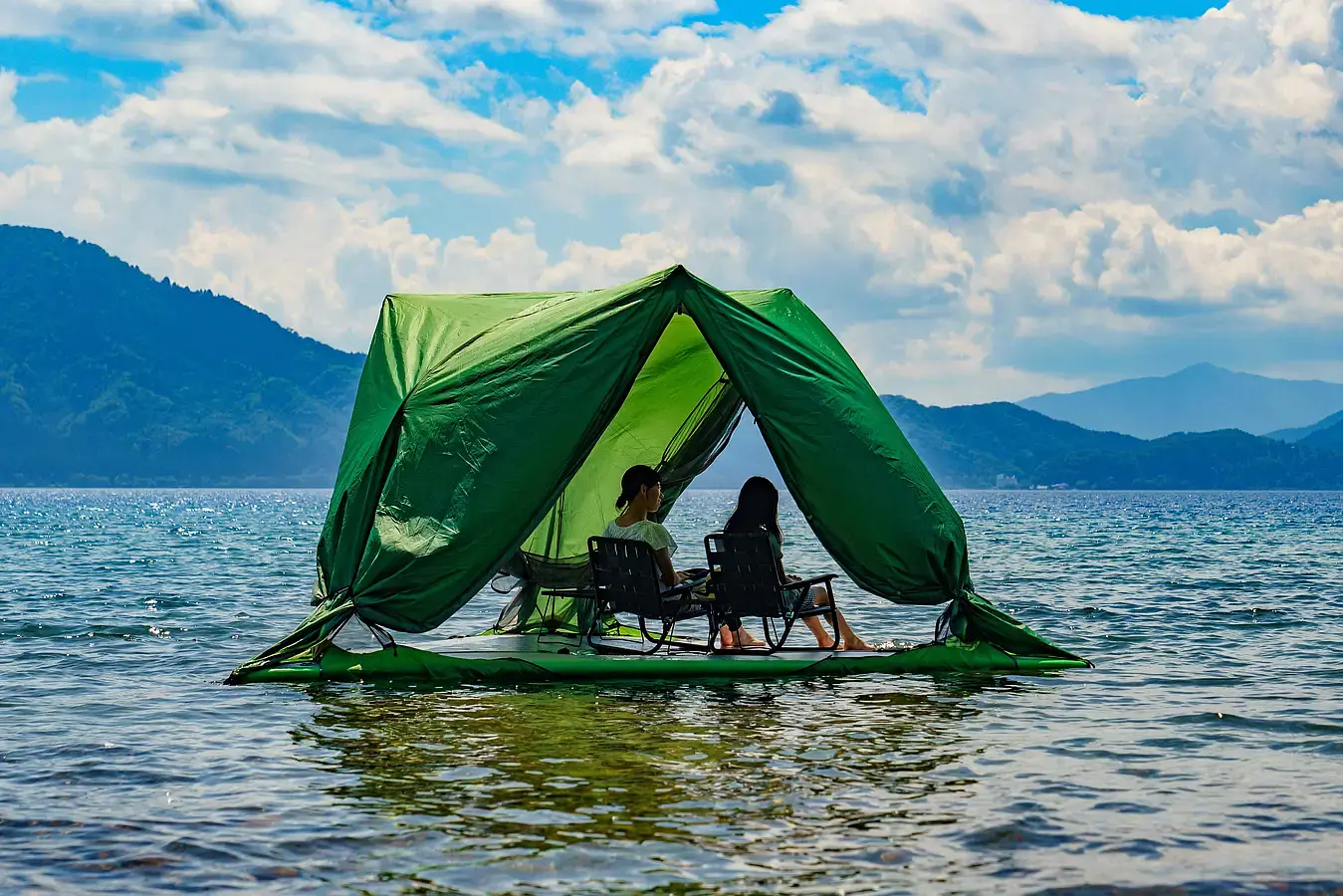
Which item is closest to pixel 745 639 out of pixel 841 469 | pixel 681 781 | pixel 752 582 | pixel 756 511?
A: pixel 752 582

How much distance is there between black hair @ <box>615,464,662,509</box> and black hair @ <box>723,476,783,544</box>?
2.67 ft

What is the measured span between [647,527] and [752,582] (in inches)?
43.5

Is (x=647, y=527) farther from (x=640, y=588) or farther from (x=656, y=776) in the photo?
(x=656, y=776)

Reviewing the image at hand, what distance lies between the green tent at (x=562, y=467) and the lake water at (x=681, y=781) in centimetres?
75

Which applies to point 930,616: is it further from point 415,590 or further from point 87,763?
point 87,763

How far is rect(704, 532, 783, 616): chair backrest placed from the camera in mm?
12438

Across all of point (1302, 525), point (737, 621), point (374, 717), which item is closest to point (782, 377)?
point (737, 621)

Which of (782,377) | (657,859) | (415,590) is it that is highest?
(782,377)

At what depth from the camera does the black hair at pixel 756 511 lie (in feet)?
43.2

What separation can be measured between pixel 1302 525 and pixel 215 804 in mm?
69632

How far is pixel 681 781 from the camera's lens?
8.84m

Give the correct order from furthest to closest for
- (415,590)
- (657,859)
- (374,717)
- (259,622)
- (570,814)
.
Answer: (259,622) < (415,590) < (374,717) < (570,814) < (657,859)

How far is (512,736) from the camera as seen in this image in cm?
1017

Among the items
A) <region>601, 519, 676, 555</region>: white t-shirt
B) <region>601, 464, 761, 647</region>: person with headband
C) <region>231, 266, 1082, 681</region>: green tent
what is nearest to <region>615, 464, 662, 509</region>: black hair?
<region>601, 464, 761, 647</region>: person with headband
